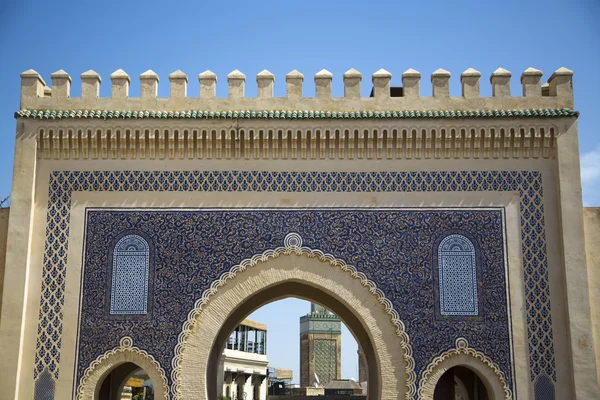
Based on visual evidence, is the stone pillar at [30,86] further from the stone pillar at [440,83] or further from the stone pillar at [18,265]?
the stone pillar at [440,83]

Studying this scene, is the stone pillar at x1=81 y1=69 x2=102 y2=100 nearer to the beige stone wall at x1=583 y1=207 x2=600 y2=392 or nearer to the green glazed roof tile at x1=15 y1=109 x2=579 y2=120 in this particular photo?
the green glazed roof tile at x1=15 y1=109 x2=579 y2=120

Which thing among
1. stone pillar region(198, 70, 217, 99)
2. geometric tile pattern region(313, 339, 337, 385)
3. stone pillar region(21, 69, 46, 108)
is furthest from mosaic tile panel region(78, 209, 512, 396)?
geometric tile pattern region(313, 339, 337, 385)

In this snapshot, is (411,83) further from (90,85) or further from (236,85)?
(90,85)

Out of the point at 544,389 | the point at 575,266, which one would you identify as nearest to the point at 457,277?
the point at 575,266

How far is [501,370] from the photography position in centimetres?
754

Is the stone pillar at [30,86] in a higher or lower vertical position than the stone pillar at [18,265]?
higher

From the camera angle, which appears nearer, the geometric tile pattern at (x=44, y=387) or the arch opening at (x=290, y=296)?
the geometric tile pattern at (x=44, y=387)

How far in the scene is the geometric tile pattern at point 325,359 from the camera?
77.1 ft

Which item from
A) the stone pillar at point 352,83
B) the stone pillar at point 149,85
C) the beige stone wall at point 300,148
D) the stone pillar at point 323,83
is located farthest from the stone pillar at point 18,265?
the stone pillar at point 352,83

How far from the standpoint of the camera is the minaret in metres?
23.8

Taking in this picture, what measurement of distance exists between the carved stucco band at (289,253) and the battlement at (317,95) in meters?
1.51

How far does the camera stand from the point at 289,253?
308 inches

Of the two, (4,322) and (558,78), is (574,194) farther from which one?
(4,322)

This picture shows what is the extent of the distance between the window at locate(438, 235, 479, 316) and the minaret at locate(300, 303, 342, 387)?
16.4m
